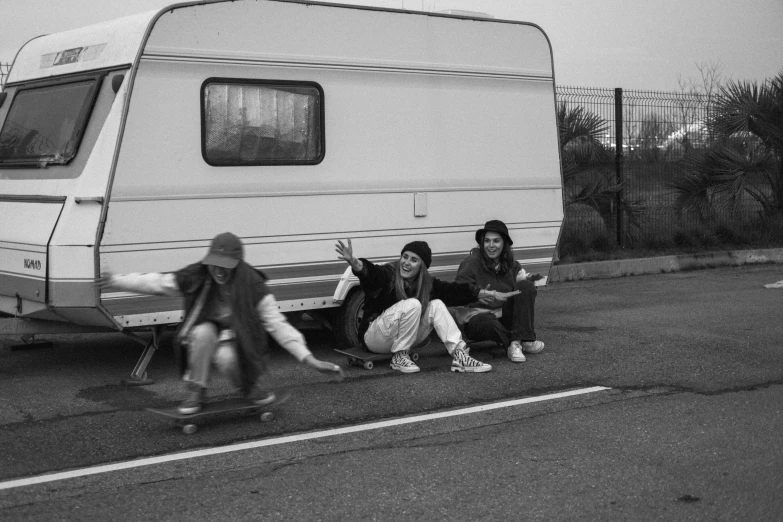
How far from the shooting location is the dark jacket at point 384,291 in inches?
321

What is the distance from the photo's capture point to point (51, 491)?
533 cm

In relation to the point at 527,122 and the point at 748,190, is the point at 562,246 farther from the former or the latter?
the point at 527,122

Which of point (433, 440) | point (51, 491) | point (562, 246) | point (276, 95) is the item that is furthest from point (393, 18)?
point (562, 246)

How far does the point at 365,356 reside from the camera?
8305 millimetres

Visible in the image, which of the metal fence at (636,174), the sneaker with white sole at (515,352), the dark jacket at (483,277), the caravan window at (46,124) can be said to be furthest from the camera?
the metal fence at (636,174)

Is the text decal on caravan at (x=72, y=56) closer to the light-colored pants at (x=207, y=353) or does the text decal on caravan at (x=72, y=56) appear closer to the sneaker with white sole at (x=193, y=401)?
the light-colored pants at (x=207, y=353)

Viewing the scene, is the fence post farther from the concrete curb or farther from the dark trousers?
the dark trousers

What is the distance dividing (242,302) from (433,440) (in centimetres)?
145

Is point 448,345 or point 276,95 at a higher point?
point 276,95

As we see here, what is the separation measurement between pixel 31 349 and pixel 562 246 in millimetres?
8485

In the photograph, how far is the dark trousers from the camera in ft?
28.5

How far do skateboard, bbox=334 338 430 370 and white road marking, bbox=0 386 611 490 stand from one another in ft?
4.53

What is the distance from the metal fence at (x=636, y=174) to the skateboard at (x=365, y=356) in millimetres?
7011

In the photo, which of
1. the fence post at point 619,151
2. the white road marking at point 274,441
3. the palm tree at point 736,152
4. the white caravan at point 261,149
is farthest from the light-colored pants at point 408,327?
the palm tree at point 736,152
